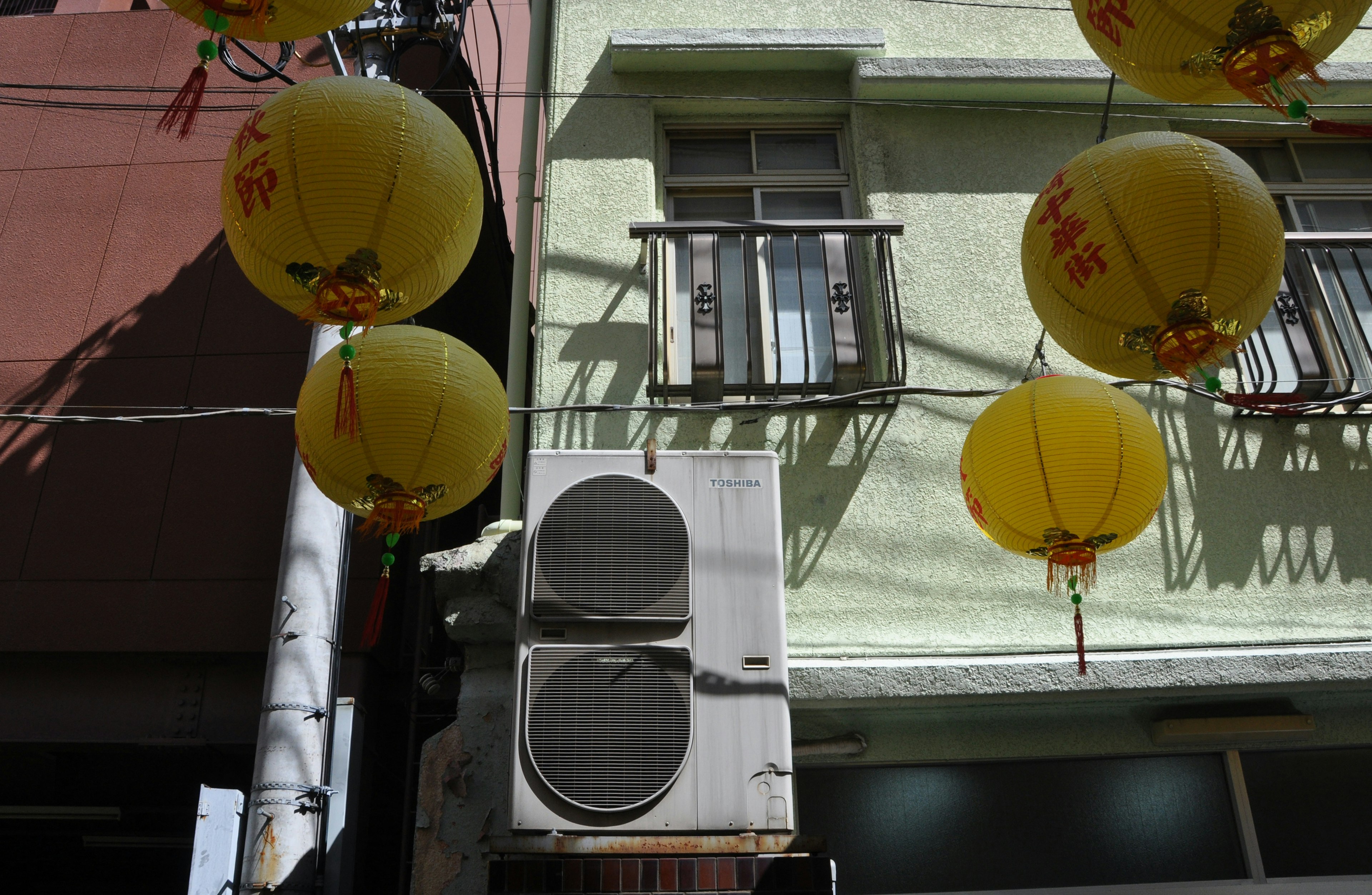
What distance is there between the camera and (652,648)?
4301 millimetres

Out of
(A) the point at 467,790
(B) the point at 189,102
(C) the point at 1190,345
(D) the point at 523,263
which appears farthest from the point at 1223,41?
(D) the point at 523,263

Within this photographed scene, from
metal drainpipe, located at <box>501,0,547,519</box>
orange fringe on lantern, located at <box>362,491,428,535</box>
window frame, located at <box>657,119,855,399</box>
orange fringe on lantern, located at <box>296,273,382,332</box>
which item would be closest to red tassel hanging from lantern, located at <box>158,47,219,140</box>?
orange fringe on lantern, located at <box>296,273,382,332</box>

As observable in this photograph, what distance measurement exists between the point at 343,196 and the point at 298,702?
2354 mm

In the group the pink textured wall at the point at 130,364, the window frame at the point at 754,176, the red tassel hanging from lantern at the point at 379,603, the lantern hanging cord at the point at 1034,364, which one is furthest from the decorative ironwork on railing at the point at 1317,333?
the pink textured wall at the point at 130,364

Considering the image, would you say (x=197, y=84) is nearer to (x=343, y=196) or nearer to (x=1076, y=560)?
(x=343, y=196)

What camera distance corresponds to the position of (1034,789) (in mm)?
5184

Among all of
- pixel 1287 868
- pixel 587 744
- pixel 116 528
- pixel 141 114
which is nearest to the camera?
pixel 587 744

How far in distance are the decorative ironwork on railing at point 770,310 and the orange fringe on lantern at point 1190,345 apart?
225 cm

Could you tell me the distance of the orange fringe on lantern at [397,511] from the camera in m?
3.81

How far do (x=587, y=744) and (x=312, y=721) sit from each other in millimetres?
1305

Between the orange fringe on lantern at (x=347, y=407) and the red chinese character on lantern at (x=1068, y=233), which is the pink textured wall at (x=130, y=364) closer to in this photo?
the orange fringe on lantern at (x=347, y=407)

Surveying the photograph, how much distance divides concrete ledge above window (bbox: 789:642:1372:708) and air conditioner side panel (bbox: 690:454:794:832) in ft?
1.89

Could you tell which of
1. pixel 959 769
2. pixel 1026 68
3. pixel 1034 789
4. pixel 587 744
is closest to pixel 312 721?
pixel 587 744

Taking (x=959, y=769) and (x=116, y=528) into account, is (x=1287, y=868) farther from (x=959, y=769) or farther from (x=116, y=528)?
(x=116, y=528)
